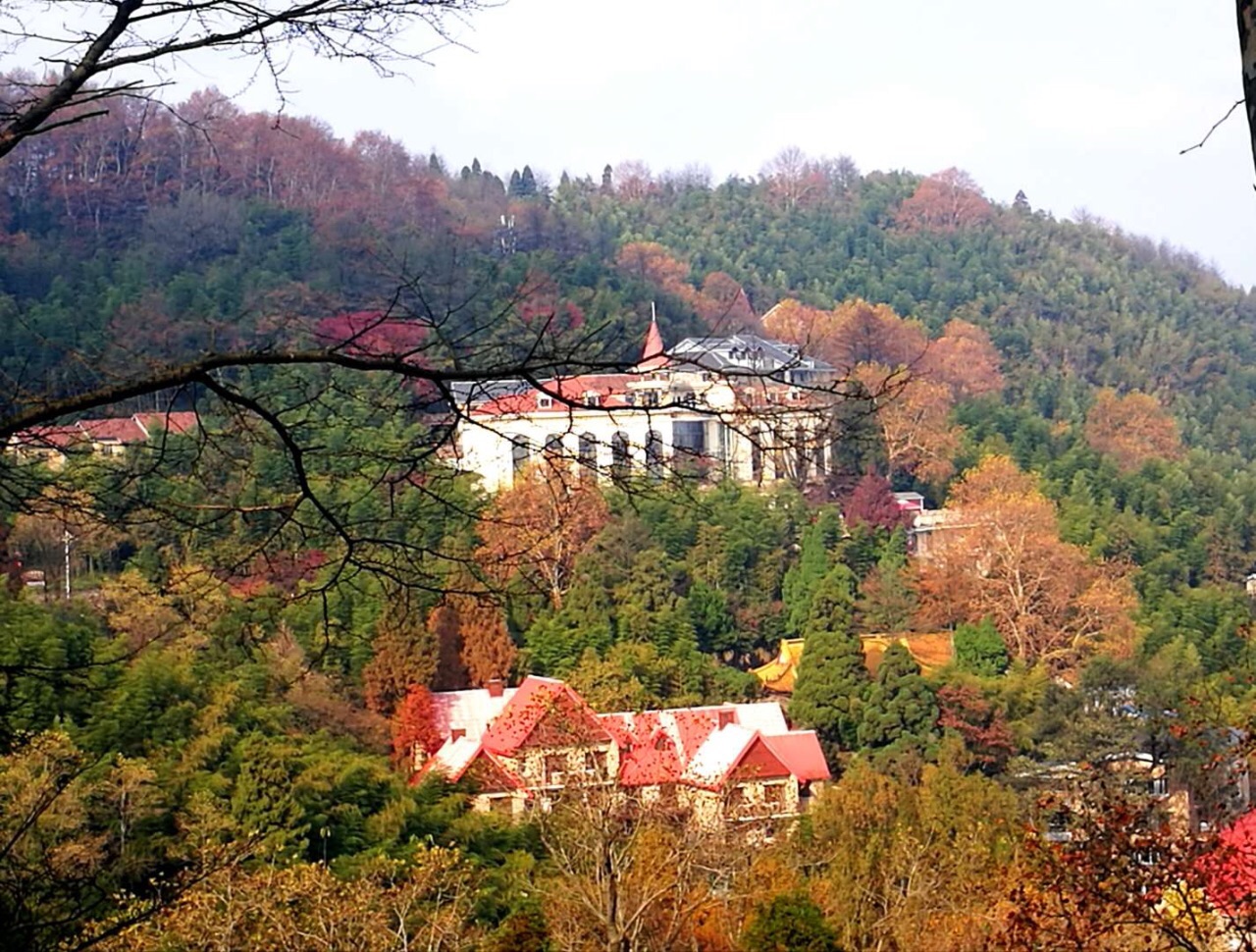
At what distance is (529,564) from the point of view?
11.1ft

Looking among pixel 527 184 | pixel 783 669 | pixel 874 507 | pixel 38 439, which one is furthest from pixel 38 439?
pixel 527 184

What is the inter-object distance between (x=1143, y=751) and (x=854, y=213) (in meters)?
38.9

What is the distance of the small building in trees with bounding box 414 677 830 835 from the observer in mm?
10898

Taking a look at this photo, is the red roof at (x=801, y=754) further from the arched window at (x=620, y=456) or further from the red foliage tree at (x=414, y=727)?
the arched window at (x=620, y=456)

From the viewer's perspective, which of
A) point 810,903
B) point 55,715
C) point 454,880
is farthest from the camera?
point 55,715

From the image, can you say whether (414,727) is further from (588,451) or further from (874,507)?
(588,451)

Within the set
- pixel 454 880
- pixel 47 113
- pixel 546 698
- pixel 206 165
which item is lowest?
pixel 454 880

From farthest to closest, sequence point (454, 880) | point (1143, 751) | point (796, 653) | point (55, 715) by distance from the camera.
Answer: point (796, 653) < point (1143, 751) < point (55, 715) < point (454, 880)

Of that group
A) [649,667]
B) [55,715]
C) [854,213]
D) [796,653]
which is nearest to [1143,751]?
[649,667]

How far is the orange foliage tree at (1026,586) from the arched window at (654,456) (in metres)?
20.3

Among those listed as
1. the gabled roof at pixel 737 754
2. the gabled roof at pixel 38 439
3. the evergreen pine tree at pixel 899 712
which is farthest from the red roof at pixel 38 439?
the evergreen pine tree at pixel 899 712

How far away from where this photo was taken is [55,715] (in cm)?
1407

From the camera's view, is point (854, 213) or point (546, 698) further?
point (854, 213)

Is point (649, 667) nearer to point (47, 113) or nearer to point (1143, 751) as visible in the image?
point (1143, 751)
